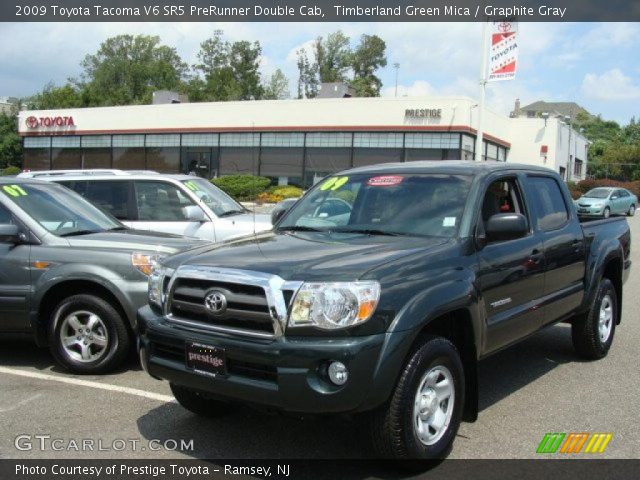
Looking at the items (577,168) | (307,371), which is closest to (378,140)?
(577,168)

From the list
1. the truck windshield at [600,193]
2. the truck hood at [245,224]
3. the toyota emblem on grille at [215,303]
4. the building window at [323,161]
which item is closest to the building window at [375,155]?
the building window at [323,161]

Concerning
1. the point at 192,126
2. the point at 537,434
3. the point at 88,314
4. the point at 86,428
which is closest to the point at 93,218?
the point at 88,314

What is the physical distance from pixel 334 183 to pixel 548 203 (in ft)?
6.27

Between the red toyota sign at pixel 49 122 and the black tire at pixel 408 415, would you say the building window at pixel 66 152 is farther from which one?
the black tire at pixel 408 415

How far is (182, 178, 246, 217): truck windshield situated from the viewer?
9.66 metres

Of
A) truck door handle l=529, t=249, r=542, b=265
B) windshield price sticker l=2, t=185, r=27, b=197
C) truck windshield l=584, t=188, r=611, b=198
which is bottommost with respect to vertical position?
truck door handle l=529, t=249, r=542, b=265

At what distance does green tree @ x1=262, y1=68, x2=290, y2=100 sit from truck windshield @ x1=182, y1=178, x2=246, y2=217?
77122 millimetres

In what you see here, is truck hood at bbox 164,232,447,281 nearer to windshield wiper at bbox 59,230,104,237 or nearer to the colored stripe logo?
the colored stripe logo

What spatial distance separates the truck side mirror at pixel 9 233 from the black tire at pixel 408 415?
3975 millimetres

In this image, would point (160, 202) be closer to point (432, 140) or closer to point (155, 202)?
point (155, 202)

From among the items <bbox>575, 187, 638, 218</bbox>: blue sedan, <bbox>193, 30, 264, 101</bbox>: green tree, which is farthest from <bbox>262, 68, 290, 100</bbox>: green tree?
<bbox>575, 187, 638, 218</bbox>: blue sedan

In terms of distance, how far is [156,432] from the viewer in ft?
14.9

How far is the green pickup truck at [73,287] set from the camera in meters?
5.78

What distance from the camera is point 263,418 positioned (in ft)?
15.9
